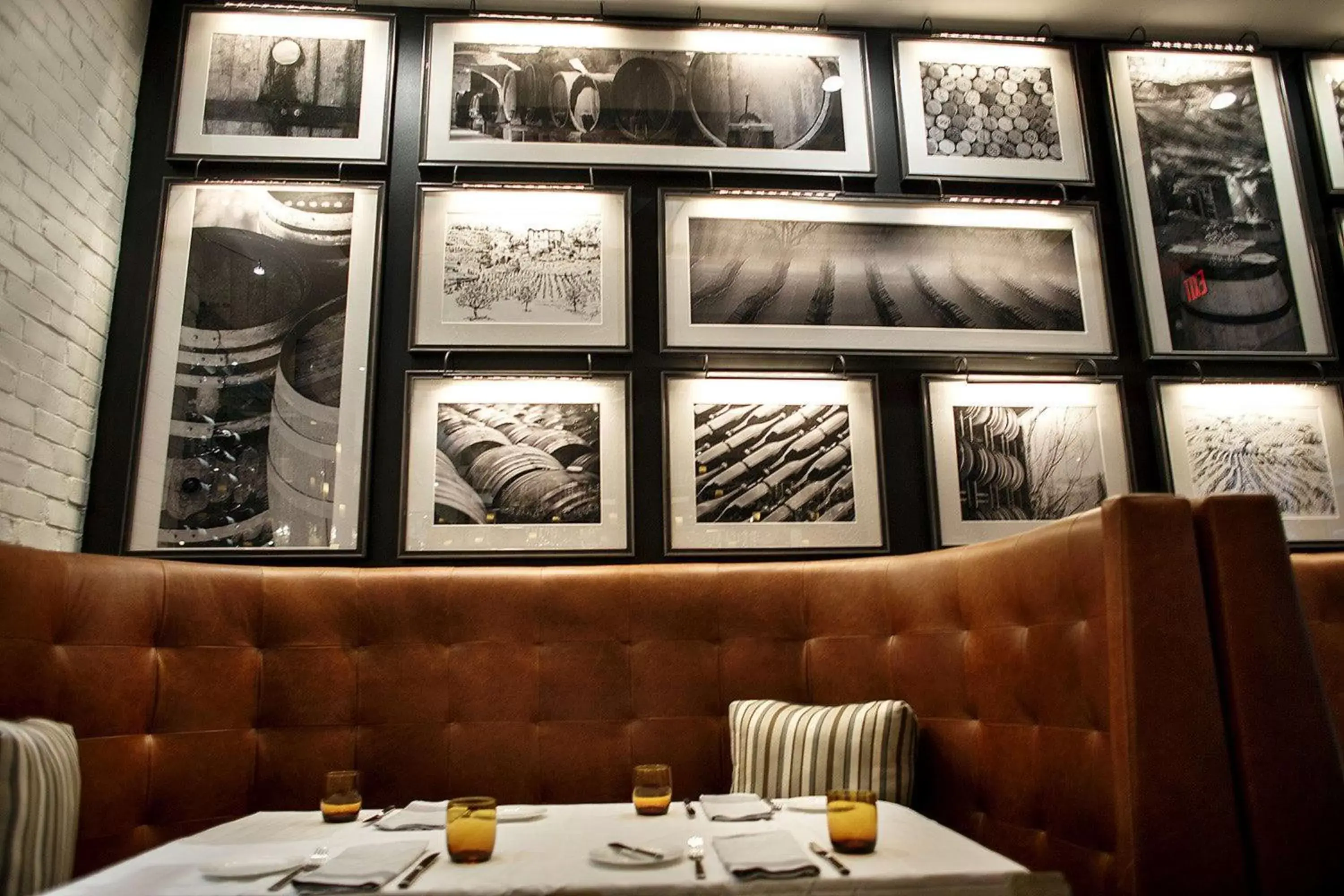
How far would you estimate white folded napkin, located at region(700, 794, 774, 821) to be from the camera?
5.47ft

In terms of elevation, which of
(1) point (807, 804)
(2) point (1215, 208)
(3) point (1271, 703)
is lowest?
(1) point (807, 804)

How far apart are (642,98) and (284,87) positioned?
125cm

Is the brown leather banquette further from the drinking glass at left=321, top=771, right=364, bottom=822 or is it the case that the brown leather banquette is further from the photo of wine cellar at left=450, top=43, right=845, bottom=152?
the photo of wine cellar at left=450, top=43, right=845, bottom=152

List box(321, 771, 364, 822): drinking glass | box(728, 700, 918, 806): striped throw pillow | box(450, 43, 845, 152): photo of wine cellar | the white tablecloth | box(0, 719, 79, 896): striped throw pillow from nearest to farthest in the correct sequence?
the white tablecloth
box(0, 719, 79, 896): striped throw pillow
box(321, 771, 364, 822): drinking glass
box(728, 700, 918, 806): striped throw pillow
box(450, 43, 845, 152): photo of wine cellar

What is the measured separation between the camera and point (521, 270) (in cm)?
303

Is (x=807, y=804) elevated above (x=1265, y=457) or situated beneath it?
situated beneath

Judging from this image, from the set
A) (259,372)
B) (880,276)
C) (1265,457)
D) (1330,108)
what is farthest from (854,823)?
(1330,108)

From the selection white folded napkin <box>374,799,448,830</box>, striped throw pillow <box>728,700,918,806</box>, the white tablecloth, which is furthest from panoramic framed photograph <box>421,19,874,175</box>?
the white tablecloth

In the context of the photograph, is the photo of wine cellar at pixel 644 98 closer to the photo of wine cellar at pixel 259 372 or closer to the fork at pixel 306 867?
the photo of wine cellar at pixel 259 372

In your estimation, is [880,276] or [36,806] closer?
[36,806]

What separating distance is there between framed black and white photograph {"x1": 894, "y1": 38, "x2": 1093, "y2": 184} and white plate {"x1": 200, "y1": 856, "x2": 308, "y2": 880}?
9.43 ft

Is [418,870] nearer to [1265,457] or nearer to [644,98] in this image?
[644,98]

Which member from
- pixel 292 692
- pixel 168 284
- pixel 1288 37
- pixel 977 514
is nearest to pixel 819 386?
pixel 977 514

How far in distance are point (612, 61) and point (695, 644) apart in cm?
209
